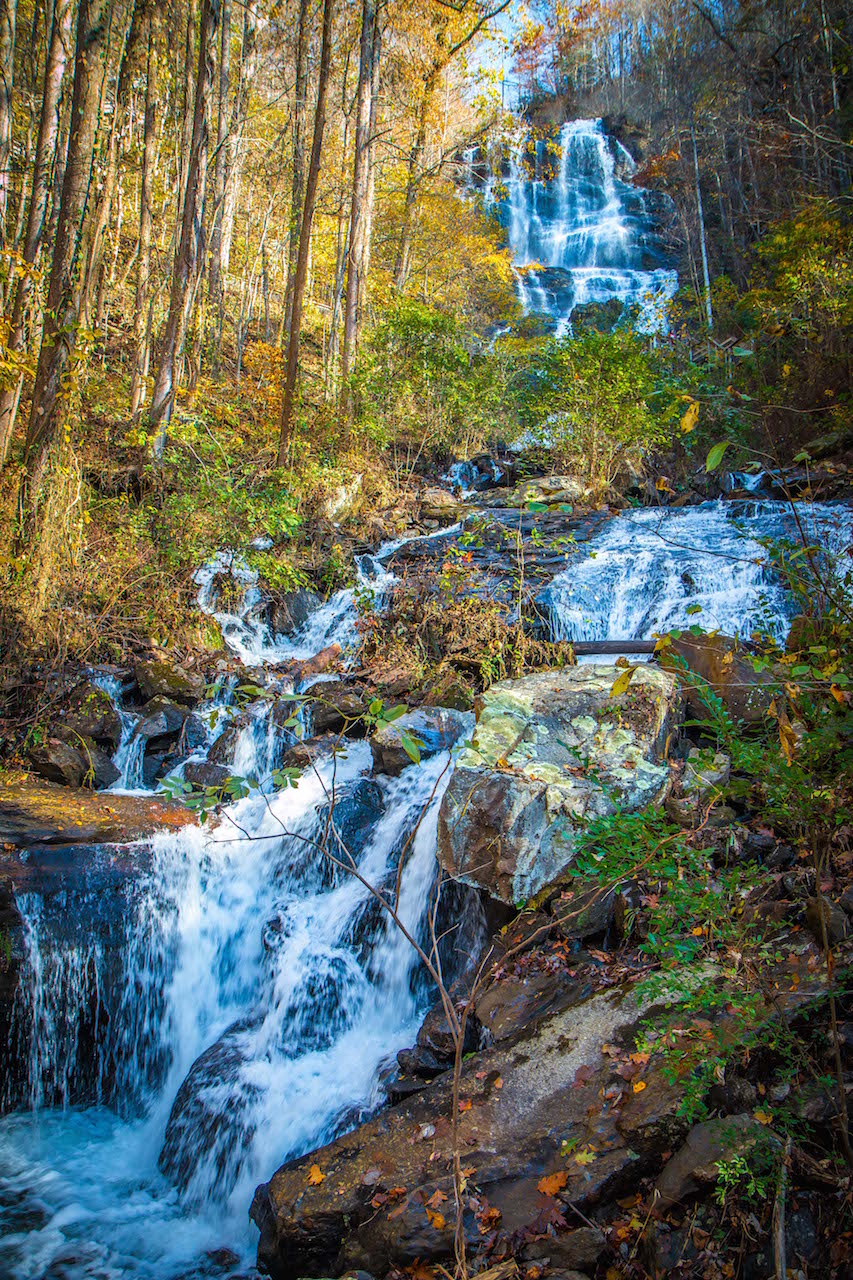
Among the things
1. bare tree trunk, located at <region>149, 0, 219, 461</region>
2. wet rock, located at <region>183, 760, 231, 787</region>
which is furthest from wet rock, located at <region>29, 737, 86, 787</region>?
bare tree trunk, located at <region>149, 0, 219, 461</region>

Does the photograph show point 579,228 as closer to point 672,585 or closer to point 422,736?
point 672,585

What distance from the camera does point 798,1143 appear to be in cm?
224

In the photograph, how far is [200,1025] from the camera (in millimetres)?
4652

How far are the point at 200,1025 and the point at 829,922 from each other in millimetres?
4002

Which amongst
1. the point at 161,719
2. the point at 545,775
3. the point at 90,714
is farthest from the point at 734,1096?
the point at 90,714

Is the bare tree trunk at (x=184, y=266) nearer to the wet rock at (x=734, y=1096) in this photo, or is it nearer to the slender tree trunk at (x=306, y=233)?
the slender tree trunk at (x=306, y=233)

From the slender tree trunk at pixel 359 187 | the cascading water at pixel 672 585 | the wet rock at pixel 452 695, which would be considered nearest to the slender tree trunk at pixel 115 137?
the slender tree trunk at pixel 359 187

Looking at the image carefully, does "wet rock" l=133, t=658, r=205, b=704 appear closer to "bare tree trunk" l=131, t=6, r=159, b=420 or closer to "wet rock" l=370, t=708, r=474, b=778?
"wet rock" l=370, t=708, r=474, b=778

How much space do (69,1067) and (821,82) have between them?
2472 cm

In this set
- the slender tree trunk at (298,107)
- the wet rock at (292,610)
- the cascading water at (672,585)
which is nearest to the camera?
the cascading water at (672,585)

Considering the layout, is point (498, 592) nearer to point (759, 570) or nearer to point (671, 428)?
point (759, 570)

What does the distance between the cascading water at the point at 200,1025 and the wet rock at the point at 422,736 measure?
0.26 m

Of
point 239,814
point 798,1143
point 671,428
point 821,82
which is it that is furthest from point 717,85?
point 798,1143

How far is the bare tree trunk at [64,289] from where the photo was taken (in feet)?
22.6
